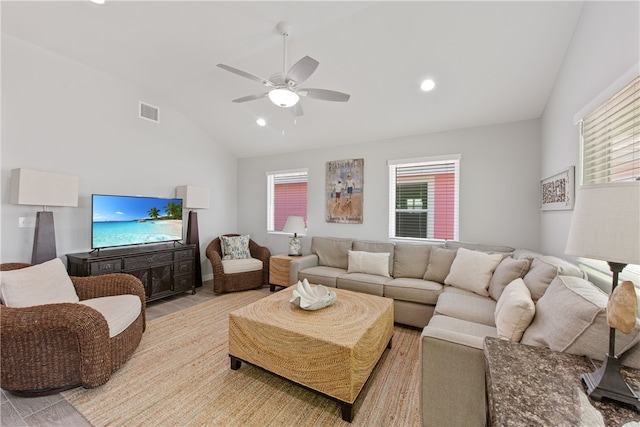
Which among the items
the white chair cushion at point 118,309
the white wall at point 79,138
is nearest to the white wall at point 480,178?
the white wall at point 79,138

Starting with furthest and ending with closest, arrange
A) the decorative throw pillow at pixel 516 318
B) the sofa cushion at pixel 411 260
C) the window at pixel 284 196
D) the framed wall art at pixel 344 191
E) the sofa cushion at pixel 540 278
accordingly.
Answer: the window at pixel 284 196, the framed wall art at pixel 344 191, the sofa cushion at pixel 411 260, the sofa cushion at pixel 540 278, the decorative throw pillow at pixel 516 318

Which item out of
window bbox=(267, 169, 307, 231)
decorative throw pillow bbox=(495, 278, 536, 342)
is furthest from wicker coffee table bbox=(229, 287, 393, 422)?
window bbox=(267, 169, 307, 231)

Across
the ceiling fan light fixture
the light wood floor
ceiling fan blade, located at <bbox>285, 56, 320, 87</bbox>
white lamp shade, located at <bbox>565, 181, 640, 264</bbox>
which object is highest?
ceiling fan blade, located at <bbox>285, 56, 320, 87</bbox>

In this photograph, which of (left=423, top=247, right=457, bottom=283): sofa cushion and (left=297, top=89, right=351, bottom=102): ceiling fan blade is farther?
(left=423, top=247, right=457, bottom=283): sofa cushion

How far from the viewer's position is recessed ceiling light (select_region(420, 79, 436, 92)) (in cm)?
290

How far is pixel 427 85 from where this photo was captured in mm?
2947

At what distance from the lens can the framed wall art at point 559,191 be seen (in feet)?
7.38

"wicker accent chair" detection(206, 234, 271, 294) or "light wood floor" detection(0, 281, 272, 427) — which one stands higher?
"wicker accent chair" detection(206, 234, 271, 294)

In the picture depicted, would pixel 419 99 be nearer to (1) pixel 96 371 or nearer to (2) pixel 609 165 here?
(2) pixel 609 165

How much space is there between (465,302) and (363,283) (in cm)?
116

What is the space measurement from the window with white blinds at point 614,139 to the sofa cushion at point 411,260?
1799 millimetres

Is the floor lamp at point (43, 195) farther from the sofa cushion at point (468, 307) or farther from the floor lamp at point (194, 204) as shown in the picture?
the sofa cushion at point (468, 307)

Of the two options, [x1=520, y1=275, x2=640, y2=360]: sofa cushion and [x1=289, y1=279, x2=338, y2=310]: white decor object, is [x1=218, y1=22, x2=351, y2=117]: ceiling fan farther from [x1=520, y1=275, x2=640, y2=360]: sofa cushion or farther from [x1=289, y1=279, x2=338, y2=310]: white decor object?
[x1=520, y1=275, x2=640, y2=360]: sofa cushion

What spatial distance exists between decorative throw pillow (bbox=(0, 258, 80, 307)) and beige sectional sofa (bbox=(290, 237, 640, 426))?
244 cm
